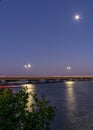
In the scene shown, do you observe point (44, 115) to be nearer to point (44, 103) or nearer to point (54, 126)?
point (44, 103)

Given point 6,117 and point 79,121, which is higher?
point 6,117

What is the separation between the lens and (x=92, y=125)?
39312mm

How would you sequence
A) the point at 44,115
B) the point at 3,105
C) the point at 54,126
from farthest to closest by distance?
1. the point at 54,126
2. the point at 44,115
3. the point at 3,105

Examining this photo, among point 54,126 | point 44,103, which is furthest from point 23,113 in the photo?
point 54,126

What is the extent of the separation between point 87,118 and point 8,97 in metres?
36.1

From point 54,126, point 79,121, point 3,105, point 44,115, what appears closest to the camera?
point 3,105

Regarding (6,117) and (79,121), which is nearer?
(6,117)

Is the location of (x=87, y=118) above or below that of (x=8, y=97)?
below

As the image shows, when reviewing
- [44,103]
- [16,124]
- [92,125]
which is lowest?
[92,125]

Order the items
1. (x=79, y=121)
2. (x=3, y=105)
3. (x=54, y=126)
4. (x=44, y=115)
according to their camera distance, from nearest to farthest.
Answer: (x=3, y=105)
(x=44, y=115)
(x=54, y=126)
(x=79, y=121)

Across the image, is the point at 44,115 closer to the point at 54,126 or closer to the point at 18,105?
the point at 18,105

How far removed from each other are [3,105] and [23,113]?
1.11 meters

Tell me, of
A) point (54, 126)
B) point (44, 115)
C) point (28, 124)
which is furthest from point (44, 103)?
point (54, 126)

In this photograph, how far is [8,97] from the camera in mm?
11539
